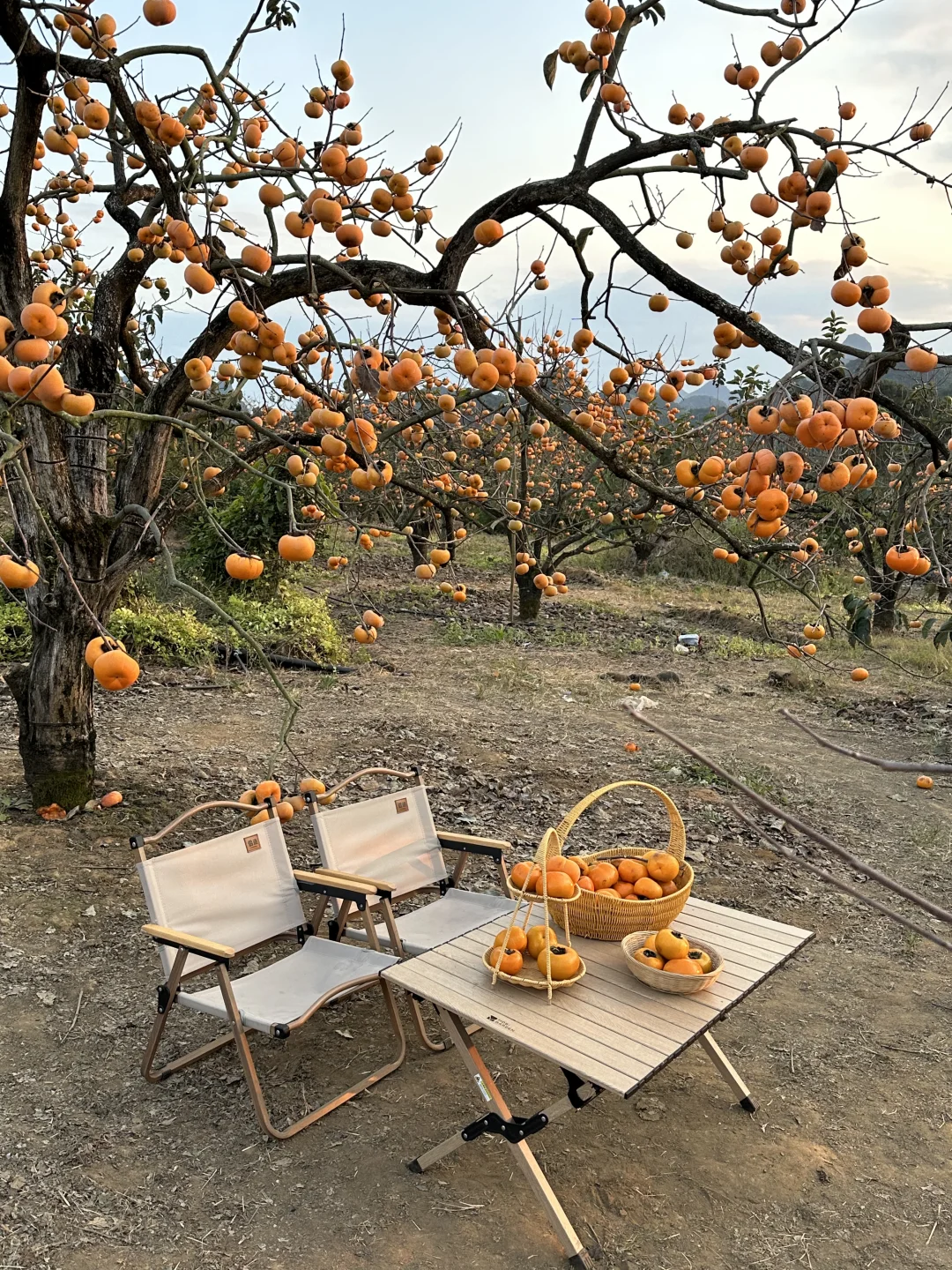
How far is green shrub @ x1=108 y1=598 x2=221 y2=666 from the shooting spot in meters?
7.64

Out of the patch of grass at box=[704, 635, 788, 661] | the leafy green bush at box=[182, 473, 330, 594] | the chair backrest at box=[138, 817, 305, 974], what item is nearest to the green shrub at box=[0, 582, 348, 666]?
the leafy green bush at box=[182, 473, 330, 594]

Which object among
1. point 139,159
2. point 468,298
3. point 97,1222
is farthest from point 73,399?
point 139,159

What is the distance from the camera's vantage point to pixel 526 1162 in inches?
86.7

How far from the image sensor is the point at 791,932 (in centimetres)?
277

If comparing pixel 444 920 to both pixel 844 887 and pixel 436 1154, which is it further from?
pixel 844 887

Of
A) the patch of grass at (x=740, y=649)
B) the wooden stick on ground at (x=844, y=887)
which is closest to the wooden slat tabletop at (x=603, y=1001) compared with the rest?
the wooden stick on ground at (x=844, y=887)

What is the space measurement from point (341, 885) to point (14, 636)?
5.31 meters

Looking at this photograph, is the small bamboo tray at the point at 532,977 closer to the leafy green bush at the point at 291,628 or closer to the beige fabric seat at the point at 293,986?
the beige fabric seat at the point at 293,986

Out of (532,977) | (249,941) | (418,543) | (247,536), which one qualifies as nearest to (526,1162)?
(532,977)

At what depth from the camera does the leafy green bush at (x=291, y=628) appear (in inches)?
328

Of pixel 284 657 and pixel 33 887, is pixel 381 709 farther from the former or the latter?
pixel 33 887

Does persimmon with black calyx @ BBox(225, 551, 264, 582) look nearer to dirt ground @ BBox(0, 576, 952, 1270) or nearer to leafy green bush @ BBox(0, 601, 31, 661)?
dirt ground @ BBox(0, 576, 952, 1270)

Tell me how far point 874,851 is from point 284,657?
4.99 metres

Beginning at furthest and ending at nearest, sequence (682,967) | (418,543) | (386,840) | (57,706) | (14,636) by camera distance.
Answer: (14,636) → (418,543) → (57,706) → (386,840) → (682,967)
